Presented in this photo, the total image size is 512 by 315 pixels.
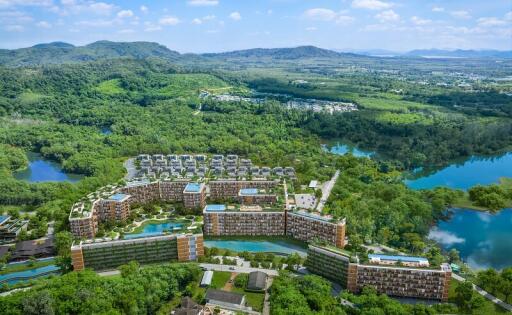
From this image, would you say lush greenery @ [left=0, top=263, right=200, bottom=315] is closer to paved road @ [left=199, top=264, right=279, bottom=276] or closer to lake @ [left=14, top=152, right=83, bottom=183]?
paved road @ [left=199, top=264, right=279, bottom=276]

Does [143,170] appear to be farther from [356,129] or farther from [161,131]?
[356,129]

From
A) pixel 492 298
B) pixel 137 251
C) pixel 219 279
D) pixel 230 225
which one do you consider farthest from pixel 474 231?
pixel 137 251

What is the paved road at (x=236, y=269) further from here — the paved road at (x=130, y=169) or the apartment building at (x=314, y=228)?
the paved road at (x=130, y=169)

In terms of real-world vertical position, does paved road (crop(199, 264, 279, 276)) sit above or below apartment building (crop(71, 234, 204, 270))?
below

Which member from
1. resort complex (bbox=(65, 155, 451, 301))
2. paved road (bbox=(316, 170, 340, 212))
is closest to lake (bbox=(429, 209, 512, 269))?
resort complex (bbox=(65, 155, 451, 301))

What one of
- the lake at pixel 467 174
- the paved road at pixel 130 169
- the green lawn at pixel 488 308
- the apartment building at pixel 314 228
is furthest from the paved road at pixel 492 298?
the paved road at pixel 130 169

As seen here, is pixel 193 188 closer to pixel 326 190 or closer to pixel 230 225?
pixel 230 225
